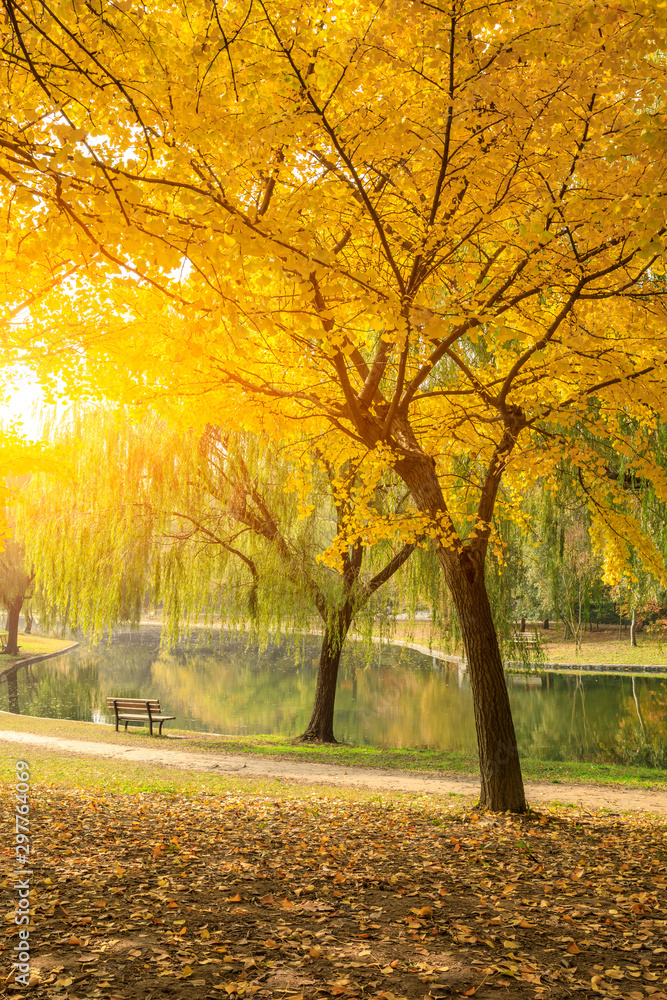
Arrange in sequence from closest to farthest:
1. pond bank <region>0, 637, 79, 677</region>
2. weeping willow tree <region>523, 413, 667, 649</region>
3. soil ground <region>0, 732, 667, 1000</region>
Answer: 1. soil ground <region>0, 732, 667, 1000</region>
2. weeping willow tree <region>523, 413, 667, 649</region>
3. pond bank <region>0, 637, 79, 677</region>

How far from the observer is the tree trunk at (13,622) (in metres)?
25.2

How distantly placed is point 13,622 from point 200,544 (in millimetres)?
17975

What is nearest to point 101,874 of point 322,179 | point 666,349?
point 322,179

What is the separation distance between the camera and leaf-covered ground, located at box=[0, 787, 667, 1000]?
2.65 metres

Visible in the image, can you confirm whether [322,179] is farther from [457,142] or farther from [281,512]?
[281,512]

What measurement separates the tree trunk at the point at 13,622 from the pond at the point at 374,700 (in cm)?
186

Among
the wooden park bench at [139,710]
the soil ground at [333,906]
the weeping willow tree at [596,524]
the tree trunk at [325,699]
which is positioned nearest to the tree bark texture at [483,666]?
the soil ground at [333,906]

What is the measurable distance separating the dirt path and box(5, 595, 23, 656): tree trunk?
15.5 meters

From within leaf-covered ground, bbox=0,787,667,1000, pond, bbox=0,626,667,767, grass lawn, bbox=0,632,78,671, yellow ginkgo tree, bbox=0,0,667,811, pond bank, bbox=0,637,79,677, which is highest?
yellow ginkgo tree, bbox=0,0,667,811

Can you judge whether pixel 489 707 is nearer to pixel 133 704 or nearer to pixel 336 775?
pixel 336 775

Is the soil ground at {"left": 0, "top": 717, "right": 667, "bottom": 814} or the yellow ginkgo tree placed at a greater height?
the yellow ginkgo tree

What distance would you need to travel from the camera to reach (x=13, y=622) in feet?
86.0

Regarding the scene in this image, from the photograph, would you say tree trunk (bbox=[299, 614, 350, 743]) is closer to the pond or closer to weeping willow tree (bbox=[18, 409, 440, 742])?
weeping willow tree (bbox=[18, 409, 440, 742])

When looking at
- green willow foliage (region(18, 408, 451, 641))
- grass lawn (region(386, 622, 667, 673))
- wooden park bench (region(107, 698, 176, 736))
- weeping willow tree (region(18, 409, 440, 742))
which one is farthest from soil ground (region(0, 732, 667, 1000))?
grass lawn (region(386, 622, 667, 673))
